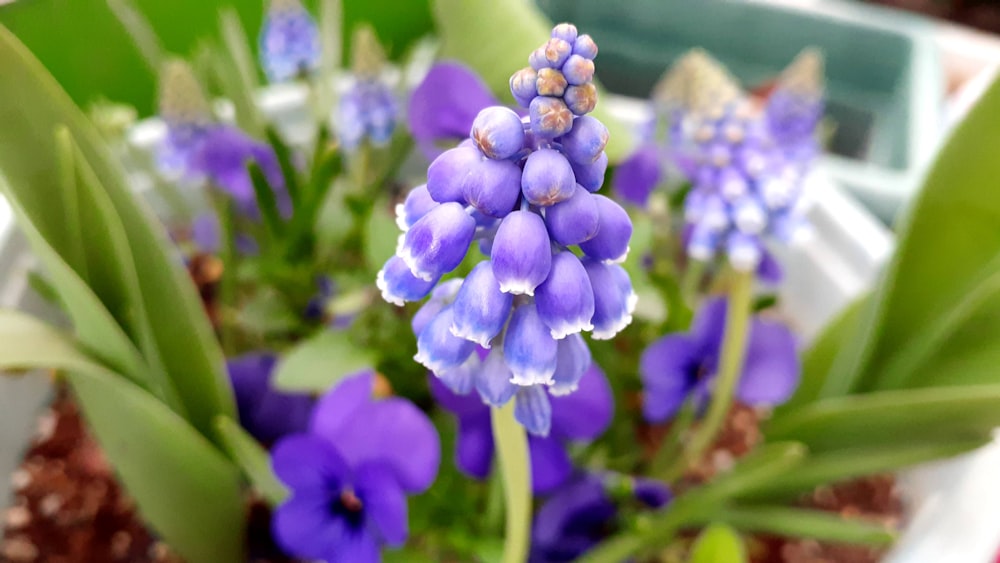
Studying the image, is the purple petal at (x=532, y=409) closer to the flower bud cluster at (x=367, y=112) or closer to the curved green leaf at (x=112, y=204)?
the curved green leaf at (x=112, y=204)

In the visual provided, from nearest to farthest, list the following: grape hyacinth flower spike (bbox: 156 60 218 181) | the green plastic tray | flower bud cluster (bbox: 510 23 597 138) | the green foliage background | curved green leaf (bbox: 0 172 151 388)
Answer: flower bud cluster (bbox: 510 23 597 138), curved green leaf (bbox: 0 172 151 388), grape hyacinth flower spike (bbox: 156 60 218 181), the green foliage background, the green plastic tray

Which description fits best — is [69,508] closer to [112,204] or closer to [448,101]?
[112,204]

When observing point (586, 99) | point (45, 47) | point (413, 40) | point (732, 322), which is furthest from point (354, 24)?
point (586, 99)

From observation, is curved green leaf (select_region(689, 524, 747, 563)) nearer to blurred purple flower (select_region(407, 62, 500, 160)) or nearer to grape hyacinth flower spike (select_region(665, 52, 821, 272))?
grape hyacinth flower spike (select_region(665, 52, 821, 272))

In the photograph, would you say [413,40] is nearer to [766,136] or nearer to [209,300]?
[209,300]

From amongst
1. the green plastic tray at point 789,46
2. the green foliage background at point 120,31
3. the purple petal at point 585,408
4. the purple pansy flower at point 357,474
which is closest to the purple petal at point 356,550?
the purple pansy flower at point 357,474

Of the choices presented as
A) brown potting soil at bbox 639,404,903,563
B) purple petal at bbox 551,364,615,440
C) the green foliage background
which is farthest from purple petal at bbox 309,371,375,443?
the green foliage background

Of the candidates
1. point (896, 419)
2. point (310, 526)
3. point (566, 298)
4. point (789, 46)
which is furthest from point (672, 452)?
point (789, 46)
